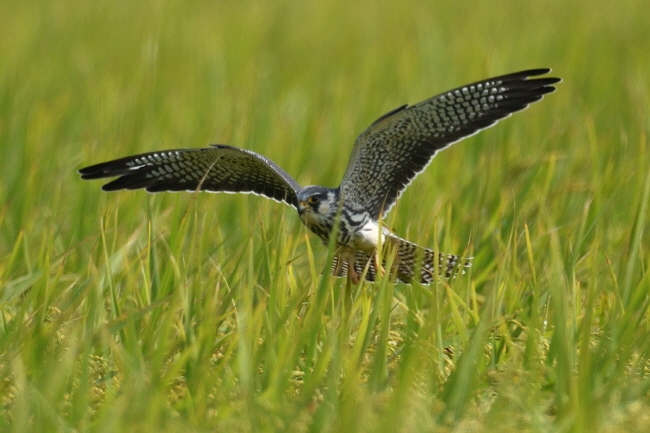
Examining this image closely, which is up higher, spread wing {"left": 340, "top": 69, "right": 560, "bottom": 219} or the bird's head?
spread wing {"left": 340, "top": 69, "right": 560, "bottom": 219}

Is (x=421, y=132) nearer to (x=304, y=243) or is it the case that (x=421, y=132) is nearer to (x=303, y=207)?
(x=303, y=207)

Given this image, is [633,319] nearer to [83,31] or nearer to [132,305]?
[132,305]

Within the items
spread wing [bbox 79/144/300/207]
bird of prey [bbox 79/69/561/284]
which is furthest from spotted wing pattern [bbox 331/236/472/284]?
spread wing [bbox 79/144/300/207]

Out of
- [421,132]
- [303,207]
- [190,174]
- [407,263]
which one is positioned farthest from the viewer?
[190,174]

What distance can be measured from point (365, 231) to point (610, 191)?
1.36 metres

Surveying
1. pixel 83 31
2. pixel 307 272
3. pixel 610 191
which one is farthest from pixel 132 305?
pixel 83 31

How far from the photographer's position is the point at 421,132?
204 inches

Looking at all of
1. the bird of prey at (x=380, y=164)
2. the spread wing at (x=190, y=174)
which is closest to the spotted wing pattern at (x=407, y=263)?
the bird of prey at (x=380, y=164)

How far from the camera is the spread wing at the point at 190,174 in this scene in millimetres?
5402

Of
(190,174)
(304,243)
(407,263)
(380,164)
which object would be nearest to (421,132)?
(380,164)

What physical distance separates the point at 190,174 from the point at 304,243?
694 millimetres

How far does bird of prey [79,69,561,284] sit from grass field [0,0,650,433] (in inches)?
7.2

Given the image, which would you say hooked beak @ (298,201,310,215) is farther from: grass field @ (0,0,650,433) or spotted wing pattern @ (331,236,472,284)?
spotted wing pattern @ (331,236,472,284)

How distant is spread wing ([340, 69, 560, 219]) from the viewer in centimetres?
507
